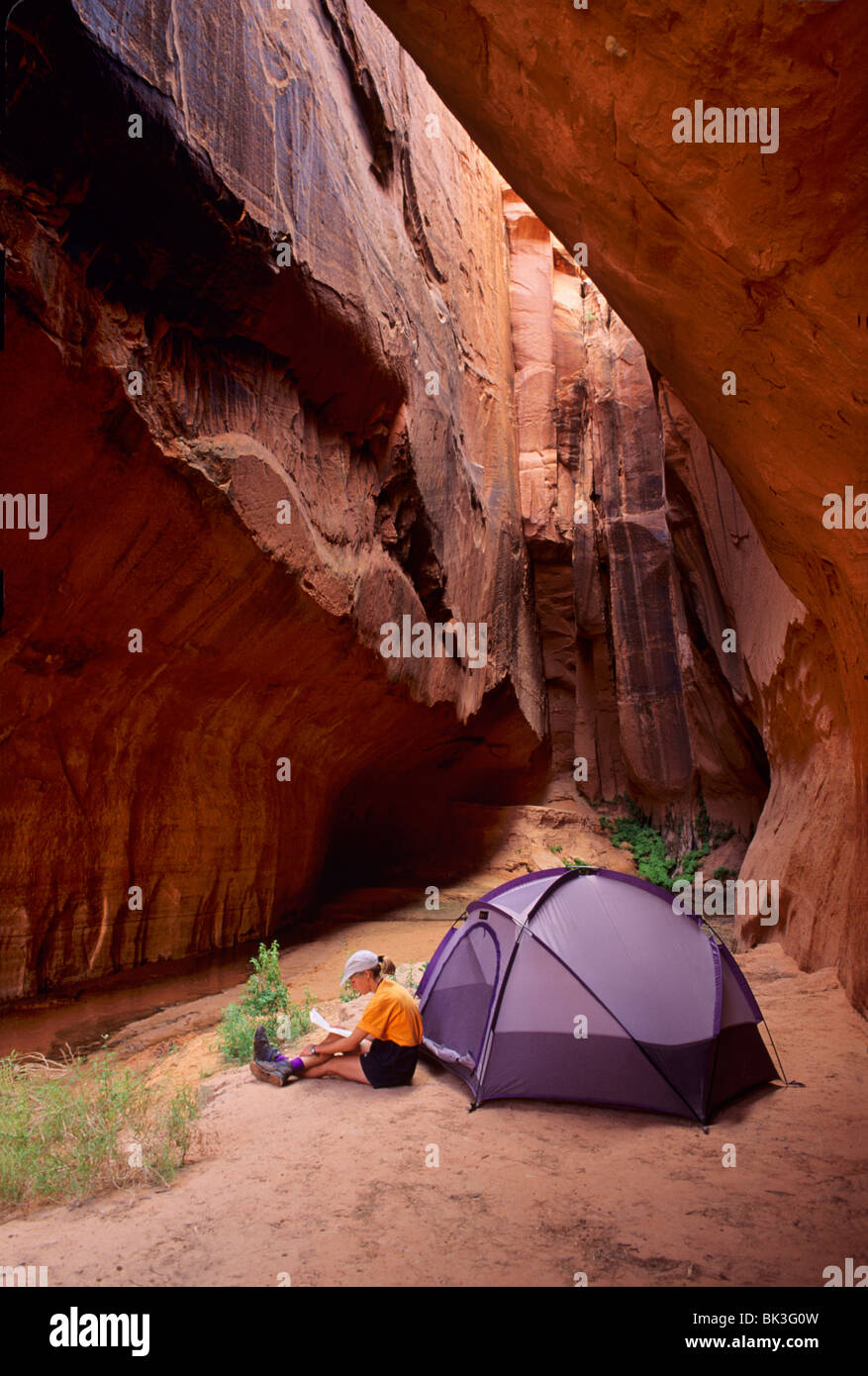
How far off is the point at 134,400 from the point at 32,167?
1616 millimetres

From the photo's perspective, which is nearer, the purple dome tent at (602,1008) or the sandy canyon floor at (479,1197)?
the sandy canyon floor at (479,1197)

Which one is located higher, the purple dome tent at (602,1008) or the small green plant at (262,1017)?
the purple dome tent at (602,1008)

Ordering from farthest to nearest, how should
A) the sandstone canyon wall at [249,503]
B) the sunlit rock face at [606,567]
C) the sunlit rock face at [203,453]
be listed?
1. the sunlit rock face at [606,567]
2. the sandstone canyon wall at [249,503]
3. the sunlit rock face at [203,453]

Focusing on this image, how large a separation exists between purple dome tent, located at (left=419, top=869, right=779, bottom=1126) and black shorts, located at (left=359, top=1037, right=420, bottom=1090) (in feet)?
1.08

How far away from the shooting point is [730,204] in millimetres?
3672

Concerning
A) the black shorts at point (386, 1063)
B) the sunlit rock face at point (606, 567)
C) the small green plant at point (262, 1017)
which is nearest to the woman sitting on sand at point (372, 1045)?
the black shorts at point (386, 1063)

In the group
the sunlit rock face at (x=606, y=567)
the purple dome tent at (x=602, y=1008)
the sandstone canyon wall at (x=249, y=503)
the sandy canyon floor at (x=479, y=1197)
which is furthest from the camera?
the sunlit rock face at (x=606, y=567)

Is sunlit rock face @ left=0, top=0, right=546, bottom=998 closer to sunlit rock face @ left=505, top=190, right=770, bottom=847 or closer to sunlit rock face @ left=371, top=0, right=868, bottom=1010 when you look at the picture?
sunlit rock face @ left=371, top=0, right=868, bottom=1010

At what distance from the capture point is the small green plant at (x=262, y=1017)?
639cm

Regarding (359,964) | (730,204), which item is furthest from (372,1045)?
(730,204)

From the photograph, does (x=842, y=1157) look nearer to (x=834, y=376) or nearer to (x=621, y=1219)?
(x=621, y=1219)

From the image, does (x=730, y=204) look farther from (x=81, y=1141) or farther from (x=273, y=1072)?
(x=273, y=1072)

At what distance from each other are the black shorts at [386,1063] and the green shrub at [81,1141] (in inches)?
45.2

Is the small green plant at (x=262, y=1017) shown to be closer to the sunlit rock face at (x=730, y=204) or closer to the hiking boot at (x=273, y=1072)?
the hiking boot at (x=273, y=1072)
